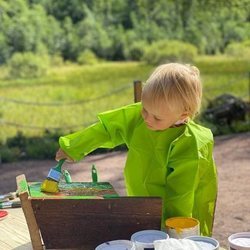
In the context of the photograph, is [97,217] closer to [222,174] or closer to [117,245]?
[117,245]

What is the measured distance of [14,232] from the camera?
221 centimetres

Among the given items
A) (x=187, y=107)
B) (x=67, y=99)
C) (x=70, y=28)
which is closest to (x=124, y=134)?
(x=187, y=107)

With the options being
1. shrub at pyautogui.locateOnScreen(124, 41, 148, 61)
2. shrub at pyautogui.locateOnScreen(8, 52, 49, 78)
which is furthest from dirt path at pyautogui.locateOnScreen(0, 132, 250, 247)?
shrub at pyautogui.locateOnScreen(124, 41, 148, 61)

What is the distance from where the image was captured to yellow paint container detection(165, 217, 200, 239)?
1747mm

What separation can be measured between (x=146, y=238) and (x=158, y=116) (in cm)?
41

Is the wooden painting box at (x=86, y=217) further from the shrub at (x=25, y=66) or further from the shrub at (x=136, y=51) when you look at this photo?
the shrub at (x=136, y=51)

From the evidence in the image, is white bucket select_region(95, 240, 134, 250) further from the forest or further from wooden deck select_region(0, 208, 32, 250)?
the forest

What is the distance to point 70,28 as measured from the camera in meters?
19.6

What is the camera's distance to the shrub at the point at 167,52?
18469 mm

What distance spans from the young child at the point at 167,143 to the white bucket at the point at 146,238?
0.24 meters

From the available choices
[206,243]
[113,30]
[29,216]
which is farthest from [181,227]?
[113,30]

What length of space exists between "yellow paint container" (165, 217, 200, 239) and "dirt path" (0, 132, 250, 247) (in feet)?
8.47

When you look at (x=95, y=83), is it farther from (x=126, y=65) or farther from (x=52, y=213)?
(x=52, y=213)

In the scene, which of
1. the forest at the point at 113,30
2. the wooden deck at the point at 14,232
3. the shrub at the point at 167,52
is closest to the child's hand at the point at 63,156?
the wooden deck at the point at 14,232
